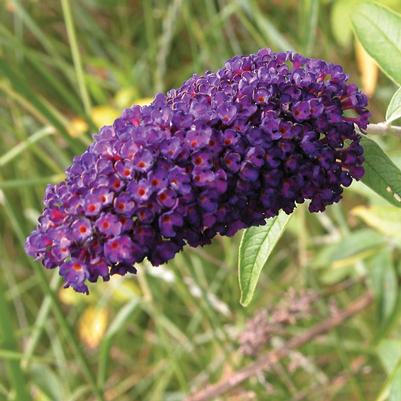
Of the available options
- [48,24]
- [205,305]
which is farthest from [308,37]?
[48,24]

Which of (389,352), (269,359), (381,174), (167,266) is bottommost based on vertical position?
(389,352)

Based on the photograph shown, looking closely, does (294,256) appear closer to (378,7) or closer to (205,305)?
(205,305)

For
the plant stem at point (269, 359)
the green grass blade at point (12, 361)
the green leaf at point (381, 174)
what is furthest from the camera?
the plant stem at point (269, 359)

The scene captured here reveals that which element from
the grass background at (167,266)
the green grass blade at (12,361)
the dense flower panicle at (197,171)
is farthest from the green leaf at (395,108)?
the green grass blade at (12,361)

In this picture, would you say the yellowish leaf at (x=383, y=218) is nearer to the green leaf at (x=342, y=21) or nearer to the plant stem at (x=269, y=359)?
the plant stem at (x=269, y=359)

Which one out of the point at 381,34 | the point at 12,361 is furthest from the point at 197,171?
the point at 12,361

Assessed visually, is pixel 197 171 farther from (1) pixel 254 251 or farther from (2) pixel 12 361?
(2) pixel 12 361

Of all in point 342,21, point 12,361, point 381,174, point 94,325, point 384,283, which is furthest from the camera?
point 94,325
